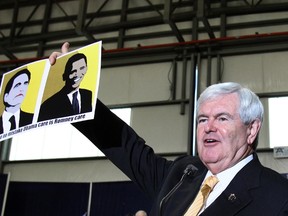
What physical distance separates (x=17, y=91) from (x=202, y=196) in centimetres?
99

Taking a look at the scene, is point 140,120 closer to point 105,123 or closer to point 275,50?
point 275,50

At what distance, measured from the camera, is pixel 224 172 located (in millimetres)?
1591

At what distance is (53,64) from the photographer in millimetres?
2035

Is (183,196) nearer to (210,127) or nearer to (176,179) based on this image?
(176,179)

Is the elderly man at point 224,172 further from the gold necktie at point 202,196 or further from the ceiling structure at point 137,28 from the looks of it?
the ceiling structure at point 137,28

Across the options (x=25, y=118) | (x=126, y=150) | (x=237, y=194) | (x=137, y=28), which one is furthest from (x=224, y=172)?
(x=137, y=28)

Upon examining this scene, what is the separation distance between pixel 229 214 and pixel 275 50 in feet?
24.9

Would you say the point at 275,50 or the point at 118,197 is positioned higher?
the point at 275,50

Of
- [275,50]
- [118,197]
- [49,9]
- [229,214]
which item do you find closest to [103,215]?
[118,197]

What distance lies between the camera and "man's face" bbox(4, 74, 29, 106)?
6.91 feet

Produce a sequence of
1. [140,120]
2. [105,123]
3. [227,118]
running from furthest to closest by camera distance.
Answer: [140,120] → [105,123] → [227,118]

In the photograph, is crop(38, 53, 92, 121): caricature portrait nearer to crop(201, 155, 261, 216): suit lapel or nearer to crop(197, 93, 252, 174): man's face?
crop(197, 93, 252, 174): man's face

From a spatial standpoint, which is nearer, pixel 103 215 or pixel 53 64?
pixel 53 64

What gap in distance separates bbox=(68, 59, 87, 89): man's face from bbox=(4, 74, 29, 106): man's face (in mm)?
272
